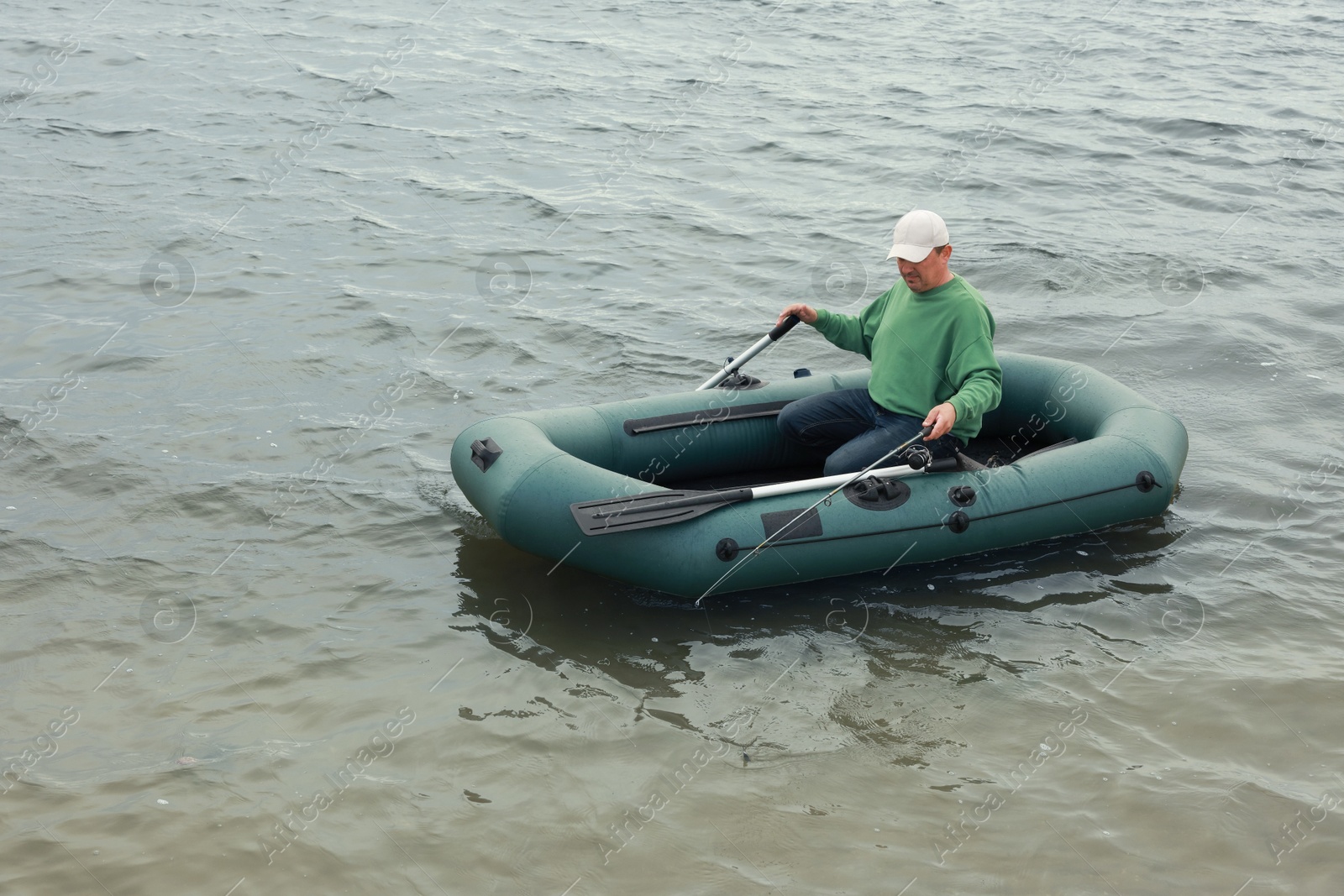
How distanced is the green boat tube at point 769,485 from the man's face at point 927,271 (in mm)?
734

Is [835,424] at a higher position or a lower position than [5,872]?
higher

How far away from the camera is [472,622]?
4562 millimetres

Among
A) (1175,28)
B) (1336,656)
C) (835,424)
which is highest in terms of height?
(1175,28)

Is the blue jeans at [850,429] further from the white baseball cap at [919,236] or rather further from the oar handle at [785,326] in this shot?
the white baseball cap at [919,236]

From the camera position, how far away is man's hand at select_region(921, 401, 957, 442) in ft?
14.5

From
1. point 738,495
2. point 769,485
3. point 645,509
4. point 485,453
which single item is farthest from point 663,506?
point 485,453

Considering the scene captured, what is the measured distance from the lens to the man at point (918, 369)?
4613mm

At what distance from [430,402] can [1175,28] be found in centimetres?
1281

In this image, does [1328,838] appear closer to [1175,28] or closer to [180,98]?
[180,98]

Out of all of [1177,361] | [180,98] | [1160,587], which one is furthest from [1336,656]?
[180,98]

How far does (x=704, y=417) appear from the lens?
5.25m

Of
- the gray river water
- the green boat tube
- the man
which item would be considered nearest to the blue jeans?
the man

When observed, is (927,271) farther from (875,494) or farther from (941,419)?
(875,494)

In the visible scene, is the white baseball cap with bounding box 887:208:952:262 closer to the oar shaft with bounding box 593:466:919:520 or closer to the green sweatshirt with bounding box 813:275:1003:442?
the green sweatshirt with bounding box 813:275:1003:442
